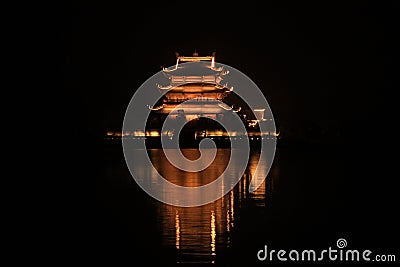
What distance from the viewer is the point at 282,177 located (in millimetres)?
20578

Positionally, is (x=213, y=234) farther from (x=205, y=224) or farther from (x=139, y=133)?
(x=139, y=133)

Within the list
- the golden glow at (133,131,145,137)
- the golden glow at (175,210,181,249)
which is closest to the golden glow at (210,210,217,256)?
the golden glow at (175,210,181,249)

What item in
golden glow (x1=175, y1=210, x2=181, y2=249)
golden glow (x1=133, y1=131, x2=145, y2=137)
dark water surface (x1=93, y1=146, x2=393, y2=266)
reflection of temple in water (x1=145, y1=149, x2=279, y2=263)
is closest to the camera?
reflection of temple in water (x1=145, y1=149, x2=279, y2=263)

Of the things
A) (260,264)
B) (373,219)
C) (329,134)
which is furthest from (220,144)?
(260,264)

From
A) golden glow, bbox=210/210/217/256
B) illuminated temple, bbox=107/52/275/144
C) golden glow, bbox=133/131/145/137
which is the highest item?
illuminated temple, bbox=107/52/275/144

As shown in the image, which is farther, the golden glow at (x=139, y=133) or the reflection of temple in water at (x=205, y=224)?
the golden glow at (x=139, y=133)

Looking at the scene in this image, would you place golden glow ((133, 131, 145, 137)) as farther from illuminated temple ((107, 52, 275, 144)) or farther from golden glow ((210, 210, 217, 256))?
golden glow ((210, 210, 217, 256))

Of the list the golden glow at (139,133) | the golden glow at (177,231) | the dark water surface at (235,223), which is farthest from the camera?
the golden glow at (139,133)

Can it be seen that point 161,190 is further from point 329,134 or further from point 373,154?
point 329,134

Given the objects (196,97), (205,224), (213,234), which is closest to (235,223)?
(205,224)

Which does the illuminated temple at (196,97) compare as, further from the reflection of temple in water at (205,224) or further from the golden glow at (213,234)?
the golden glow at (213,234)

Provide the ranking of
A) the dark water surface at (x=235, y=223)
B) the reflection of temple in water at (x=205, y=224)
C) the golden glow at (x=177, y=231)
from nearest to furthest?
the reflection of temple in water at (x=205, y=224), the dark water surface at (x=235, y=223), the golden glow at (x=177, y=231)

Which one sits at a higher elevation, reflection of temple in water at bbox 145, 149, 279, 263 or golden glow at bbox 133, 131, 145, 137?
golden glow at bbox 133, 131, 145, 137

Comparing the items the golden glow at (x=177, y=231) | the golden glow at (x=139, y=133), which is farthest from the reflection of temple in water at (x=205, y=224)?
the golden glow at (x=139, y=133)
